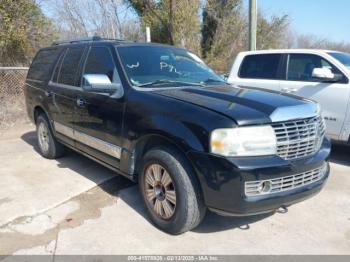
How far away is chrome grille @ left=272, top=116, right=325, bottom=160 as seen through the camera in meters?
3.10

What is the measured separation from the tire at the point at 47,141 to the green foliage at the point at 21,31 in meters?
5.56

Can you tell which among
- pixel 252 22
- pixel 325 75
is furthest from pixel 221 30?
pixel 325 75

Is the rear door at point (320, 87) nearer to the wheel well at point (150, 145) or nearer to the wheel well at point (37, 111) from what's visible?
the wheel well at point (150, 145)

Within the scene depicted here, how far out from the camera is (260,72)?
6762mm

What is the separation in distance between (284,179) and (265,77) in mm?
3907

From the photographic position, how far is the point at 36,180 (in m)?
5.05

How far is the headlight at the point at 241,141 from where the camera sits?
2949 millimetres

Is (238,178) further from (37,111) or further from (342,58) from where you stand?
(37,111)

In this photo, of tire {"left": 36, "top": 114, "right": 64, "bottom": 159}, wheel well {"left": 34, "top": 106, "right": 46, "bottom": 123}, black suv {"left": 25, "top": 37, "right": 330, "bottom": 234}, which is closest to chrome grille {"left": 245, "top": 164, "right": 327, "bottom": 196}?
black suv {"left": 25, "top": 37, "right": 330, "bottom": 234}

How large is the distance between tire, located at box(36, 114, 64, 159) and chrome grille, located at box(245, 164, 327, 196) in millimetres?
3764

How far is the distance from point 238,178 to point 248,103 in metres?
0.78

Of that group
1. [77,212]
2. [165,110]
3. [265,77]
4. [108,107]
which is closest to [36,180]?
[77,212]

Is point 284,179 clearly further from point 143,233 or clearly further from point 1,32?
point 1,32

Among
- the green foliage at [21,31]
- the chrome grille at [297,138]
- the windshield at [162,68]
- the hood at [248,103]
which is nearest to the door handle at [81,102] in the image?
the windshield at [162,68]
